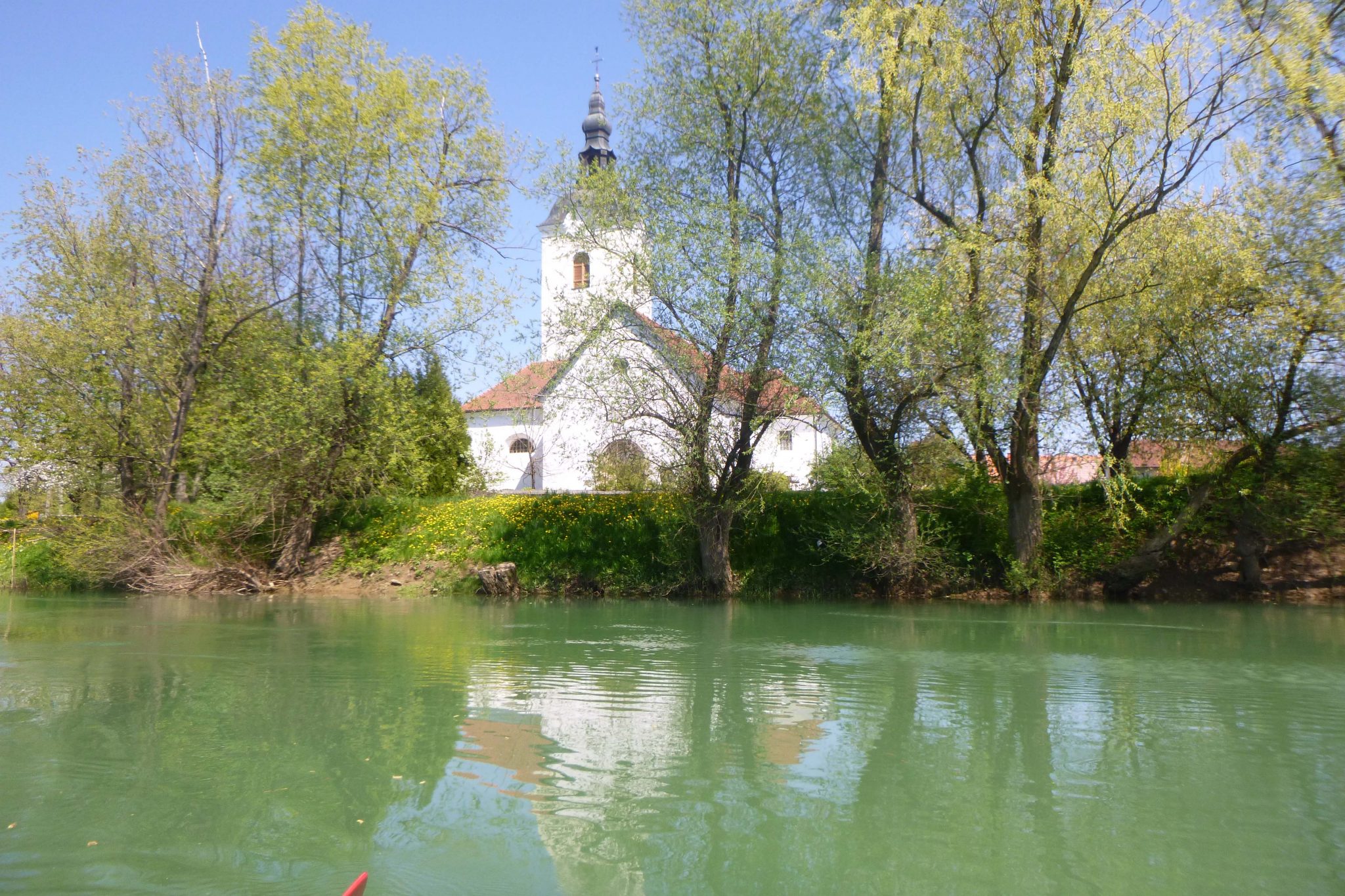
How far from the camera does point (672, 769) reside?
5.61 meters

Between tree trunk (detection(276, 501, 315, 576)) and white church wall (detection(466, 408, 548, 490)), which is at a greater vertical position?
white church wall (detection(466, 408, 548, 490))

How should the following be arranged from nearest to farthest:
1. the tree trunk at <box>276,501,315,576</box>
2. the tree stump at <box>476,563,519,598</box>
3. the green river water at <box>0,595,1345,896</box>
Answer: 1. the green river water at <box>0,595,1345,896</box>
2. the tree stump at <box>476,563,519,598</box>
3. the tree trunk at <box>276,501,315,576</box>

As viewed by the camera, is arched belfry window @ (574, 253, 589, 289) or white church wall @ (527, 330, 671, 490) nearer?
white church wall @ (527, 330, 671, 490)

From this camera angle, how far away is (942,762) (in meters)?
5.78

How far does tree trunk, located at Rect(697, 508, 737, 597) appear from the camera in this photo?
63.3ft

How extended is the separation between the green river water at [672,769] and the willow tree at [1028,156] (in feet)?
21.4

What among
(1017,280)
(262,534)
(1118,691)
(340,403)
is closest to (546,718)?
(1118,691)

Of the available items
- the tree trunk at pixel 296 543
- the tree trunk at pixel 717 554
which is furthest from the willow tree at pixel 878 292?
the tree trunk at pixel 296 543

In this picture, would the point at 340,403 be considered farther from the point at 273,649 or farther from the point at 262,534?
the point at 273,649

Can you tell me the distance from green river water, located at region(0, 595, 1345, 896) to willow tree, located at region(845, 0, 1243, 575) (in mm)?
6515

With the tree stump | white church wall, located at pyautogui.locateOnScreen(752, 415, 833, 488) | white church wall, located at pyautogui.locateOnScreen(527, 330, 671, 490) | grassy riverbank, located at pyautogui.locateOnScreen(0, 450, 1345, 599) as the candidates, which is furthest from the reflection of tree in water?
grassy riverbank, located at pyautogui.locateOnScreen(0, 450, 1345, 599)

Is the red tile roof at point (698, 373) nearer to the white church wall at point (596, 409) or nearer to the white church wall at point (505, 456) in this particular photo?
the white church wall at point (596, 409)

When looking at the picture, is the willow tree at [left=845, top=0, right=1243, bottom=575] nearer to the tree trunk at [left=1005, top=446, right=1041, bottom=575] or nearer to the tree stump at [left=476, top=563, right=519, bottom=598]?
the tree trunk at [left=1005, top=446, right=1041, bottom=575]

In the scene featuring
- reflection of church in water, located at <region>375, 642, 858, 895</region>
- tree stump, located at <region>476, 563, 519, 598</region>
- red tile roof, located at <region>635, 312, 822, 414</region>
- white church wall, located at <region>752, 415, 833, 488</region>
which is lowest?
reflection of church in water, located at <region>375, 642, 858, 895</region>
